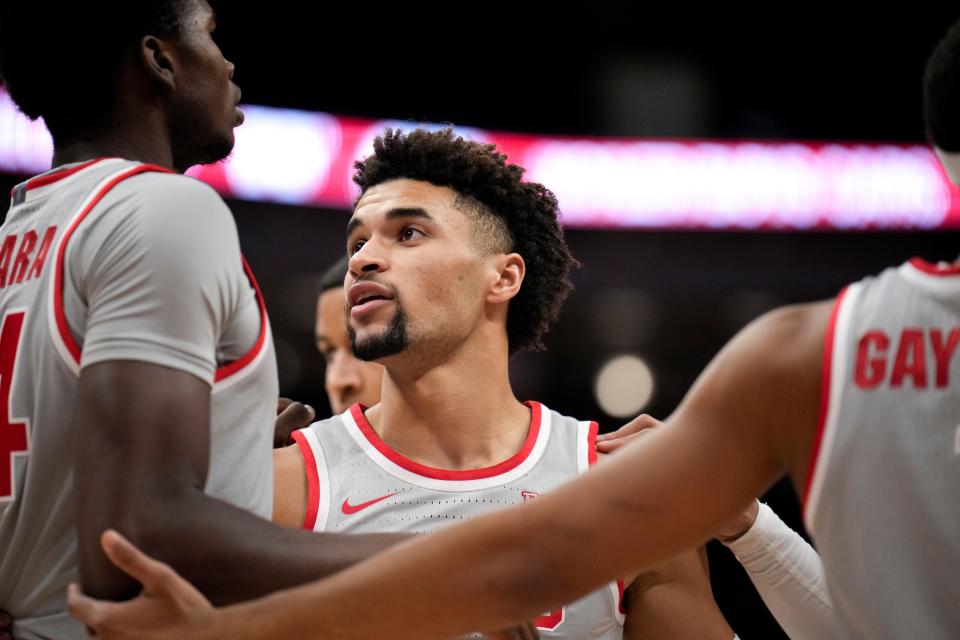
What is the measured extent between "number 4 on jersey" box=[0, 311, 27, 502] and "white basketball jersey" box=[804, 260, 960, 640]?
46.8 inches

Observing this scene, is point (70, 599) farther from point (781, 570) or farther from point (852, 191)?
point (852, 191)

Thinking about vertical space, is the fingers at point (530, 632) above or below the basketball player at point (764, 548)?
above

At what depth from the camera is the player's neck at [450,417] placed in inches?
124

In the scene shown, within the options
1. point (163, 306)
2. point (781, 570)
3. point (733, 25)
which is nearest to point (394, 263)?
point (781, 570)

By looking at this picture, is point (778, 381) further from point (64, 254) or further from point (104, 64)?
point (104, 64)

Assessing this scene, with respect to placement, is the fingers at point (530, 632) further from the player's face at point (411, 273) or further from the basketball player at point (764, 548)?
the player's face at point (411, 273)

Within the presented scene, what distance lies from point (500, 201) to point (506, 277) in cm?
25

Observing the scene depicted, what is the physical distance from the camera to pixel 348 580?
160cm

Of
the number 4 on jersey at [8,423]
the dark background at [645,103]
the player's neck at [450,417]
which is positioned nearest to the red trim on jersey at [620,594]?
the player's neck at [450,417]

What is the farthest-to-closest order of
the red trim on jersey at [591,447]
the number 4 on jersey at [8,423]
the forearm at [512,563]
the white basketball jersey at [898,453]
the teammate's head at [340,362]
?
the teammate's head at [340,362]
the red trim on jersey at [591,447]
the number 4 on jersey at [8,423]
the forearm at [512,563]
the white basketball jersey at [898,453]

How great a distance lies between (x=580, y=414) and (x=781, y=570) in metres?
11.0

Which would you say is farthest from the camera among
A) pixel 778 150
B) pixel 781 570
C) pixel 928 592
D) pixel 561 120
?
pixel 561 120

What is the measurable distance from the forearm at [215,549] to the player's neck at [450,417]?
1.47 meters

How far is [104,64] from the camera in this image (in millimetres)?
1845
